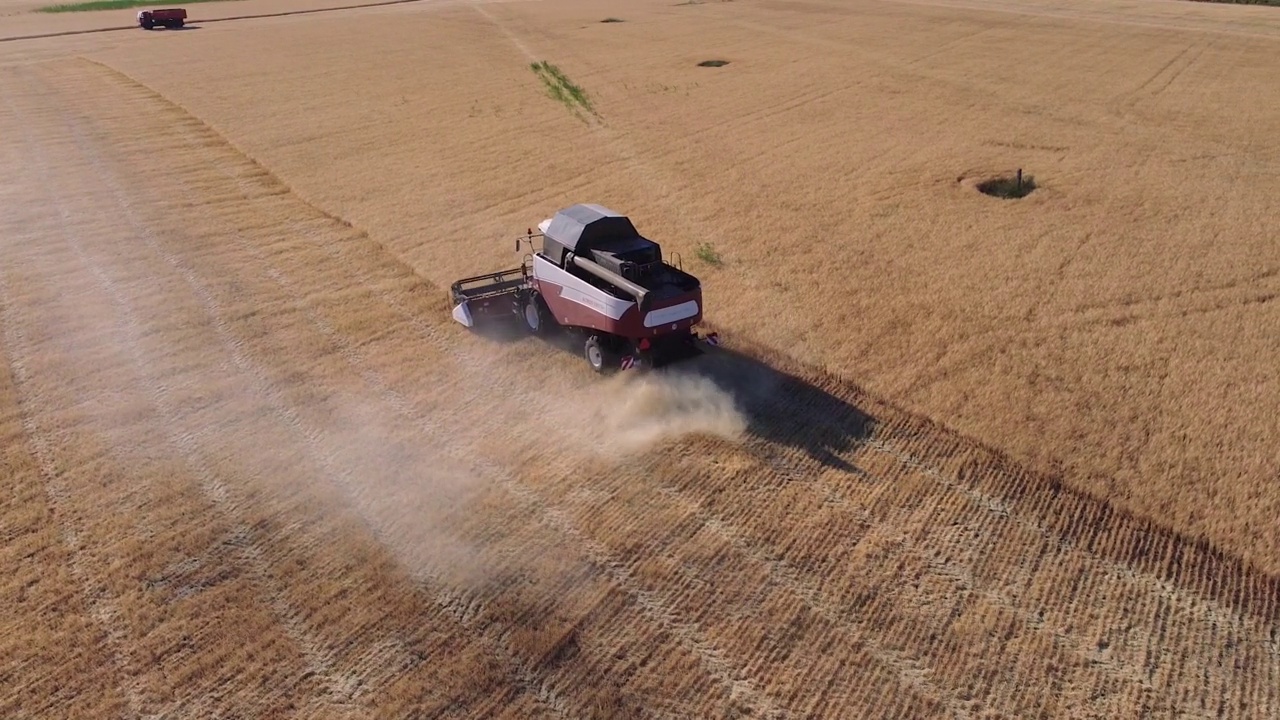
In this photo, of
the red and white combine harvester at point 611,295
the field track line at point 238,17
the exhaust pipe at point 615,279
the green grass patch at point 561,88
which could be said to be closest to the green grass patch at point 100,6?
the field track line at point 238,17

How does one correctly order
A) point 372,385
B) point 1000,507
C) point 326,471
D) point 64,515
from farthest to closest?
point 372,385 < point 326,471 < point 1000,507 < point 64,515

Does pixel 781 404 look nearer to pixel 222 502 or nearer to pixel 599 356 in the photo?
pixel 599 356

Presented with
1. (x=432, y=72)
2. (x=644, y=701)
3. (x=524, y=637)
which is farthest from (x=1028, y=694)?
(x=432, y=72)

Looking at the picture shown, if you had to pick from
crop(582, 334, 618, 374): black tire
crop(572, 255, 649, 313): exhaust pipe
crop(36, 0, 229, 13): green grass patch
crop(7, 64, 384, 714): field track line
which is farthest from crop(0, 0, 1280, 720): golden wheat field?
crop(36, 0, 229, 13): green grass patch

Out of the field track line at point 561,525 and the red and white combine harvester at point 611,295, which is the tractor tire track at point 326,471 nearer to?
the field track line at point 561,525

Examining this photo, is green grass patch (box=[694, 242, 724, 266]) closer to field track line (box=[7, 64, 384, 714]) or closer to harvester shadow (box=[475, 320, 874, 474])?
harvester shadow (box=[475, 320, 874, 474])

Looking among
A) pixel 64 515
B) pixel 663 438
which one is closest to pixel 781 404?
pixel 663 438

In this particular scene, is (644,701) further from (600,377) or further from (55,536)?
(55,536)

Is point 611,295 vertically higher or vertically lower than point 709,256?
higher

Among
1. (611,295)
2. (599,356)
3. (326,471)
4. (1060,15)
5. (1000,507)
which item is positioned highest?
(1060,15)
